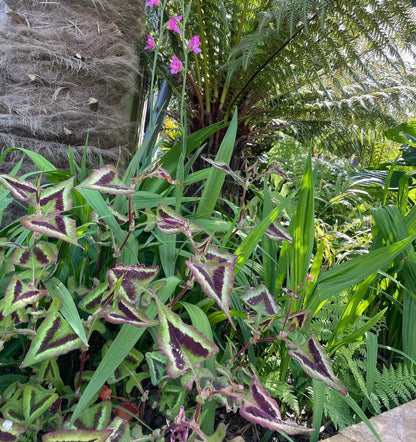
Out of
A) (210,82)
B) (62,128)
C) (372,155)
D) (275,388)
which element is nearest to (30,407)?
(275,388)

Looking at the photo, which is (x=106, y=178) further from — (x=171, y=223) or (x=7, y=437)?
(x=7, y=437)

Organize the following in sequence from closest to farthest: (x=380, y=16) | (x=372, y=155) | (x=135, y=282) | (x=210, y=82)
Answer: (x=135, y=282) → (x=380, y=16) → (x=210, y=82) → (x=372, y=155)

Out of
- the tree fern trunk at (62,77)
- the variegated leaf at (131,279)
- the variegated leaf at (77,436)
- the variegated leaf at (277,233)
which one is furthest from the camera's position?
the tree fern trunk at (62,77)

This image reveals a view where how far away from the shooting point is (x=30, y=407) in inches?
23.0

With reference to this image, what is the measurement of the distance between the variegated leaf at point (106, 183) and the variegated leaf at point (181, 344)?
174 millimetres

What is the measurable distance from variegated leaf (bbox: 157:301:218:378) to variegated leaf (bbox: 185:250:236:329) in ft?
0.15

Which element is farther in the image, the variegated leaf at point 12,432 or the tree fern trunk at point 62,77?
the tree fern trunk at point 62,77

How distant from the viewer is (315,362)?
0.60 meters

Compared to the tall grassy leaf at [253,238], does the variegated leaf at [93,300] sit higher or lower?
lower

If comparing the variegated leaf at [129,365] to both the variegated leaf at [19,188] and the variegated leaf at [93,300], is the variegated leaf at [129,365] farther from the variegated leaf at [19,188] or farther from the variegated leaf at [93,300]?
the variegated leaf at [19,188]

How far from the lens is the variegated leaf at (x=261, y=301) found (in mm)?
660

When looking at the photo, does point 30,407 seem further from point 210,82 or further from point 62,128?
point 210,82

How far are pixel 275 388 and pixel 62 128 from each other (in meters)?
1.40

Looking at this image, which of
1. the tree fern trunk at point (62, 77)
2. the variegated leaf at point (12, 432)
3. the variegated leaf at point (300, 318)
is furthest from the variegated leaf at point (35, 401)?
the tree fern trunk at point (62, 77)
